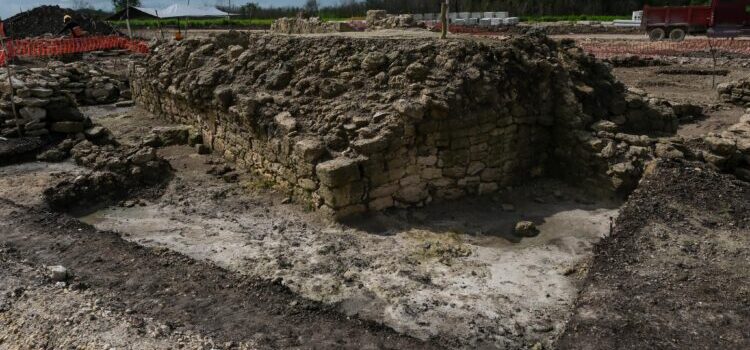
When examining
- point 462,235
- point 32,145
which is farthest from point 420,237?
point 32,145

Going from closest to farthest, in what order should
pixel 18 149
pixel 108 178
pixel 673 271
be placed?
1. pixel 673 271
2. pixel 108 178
3. pixel 18 149

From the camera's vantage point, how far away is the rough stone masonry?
322 inches

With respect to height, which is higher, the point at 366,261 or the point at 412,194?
the point at 412,194

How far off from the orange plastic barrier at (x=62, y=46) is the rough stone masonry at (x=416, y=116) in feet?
56.2

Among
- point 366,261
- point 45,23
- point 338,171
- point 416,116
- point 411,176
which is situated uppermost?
point 45,23

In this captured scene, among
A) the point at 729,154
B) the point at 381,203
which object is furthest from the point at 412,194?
the point at 729,154

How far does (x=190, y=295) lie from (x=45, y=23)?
1516 inches

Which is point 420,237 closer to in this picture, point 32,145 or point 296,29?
point 32,145

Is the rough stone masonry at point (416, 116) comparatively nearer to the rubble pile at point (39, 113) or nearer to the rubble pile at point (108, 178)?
the rubble pile at point (108, 178)

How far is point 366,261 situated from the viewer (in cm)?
699

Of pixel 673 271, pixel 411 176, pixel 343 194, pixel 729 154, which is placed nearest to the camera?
pixel 673 271

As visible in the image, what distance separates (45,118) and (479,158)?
9474 mm

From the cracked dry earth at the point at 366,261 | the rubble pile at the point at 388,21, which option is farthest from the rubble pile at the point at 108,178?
the rubble pile at the point at 388,21

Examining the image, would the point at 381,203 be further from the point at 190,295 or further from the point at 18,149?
the point at 18,149
